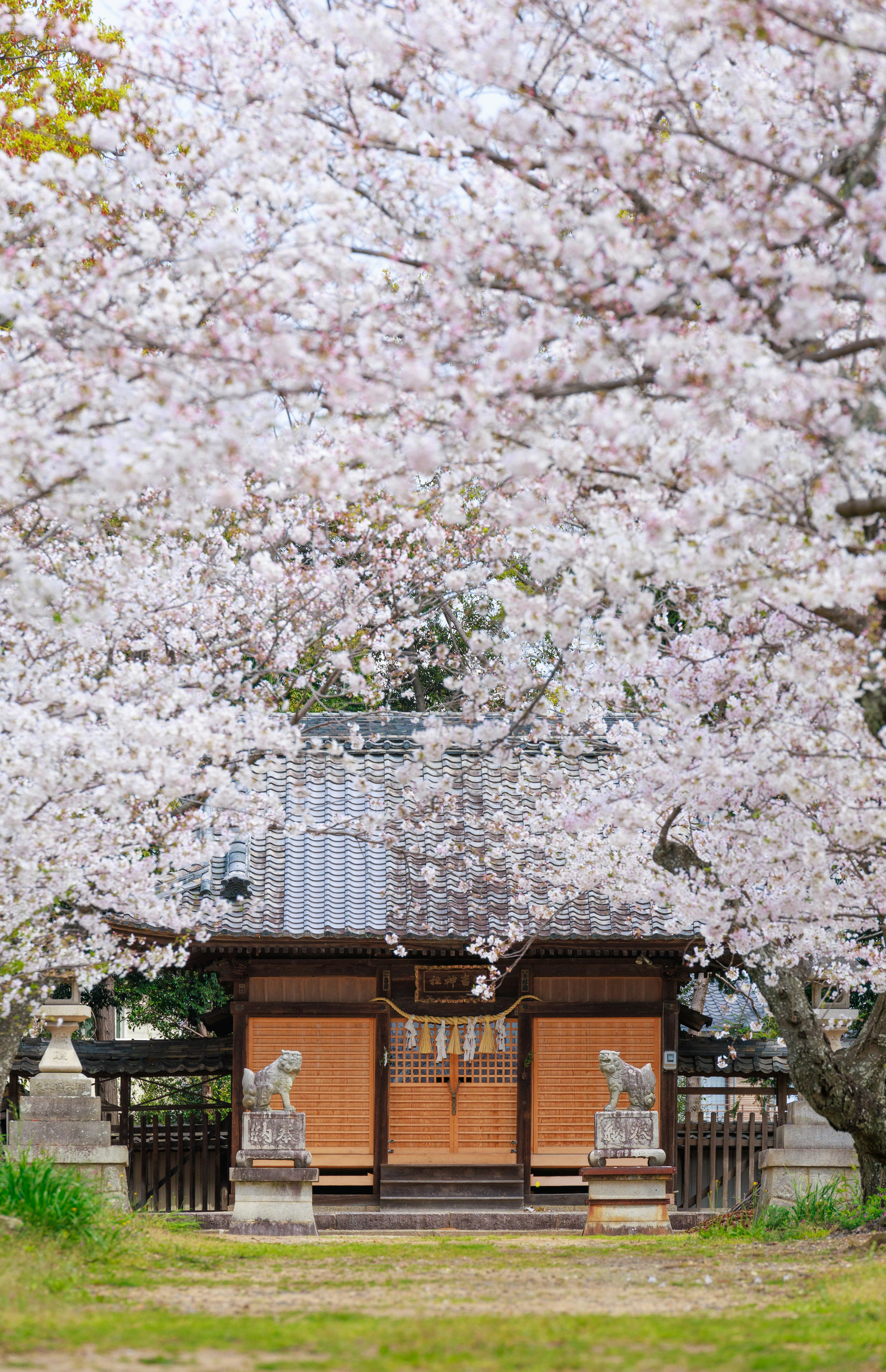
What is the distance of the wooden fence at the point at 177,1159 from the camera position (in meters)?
18.3

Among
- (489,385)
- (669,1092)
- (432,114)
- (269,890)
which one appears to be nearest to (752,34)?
(432,114)

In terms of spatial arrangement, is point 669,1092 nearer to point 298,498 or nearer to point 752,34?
point 298,498

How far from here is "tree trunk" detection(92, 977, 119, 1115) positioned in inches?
851

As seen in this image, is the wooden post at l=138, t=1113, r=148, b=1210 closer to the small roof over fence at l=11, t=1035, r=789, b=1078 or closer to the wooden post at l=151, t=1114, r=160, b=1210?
the wooden post at l=151, t=1114, r=160, b=1210

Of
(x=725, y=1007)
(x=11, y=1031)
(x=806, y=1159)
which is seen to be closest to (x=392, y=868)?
(x=806, y=1159)

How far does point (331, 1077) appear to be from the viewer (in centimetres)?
1841

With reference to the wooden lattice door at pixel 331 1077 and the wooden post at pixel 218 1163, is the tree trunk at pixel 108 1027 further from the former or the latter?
the wooden lattice door at pixel 331 1077

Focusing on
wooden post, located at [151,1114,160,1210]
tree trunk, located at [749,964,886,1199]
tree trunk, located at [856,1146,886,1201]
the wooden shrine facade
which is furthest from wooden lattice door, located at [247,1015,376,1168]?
tree trunk, located at [749,964,886,1199]

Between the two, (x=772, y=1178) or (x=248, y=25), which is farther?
(x=772, y=1178)

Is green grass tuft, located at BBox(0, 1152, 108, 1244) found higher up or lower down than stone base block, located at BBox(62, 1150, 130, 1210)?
higher up

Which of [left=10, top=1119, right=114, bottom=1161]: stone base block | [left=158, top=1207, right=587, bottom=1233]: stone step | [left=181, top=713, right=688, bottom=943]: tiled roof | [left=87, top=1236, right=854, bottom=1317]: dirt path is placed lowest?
[left=158, top=1207, right=587, bottom=1233]: stone step

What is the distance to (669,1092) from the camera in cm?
1844

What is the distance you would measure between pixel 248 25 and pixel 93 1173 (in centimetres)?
1227

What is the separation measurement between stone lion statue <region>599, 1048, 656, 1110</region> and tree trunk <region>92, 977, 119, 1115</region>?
768 centimetres
